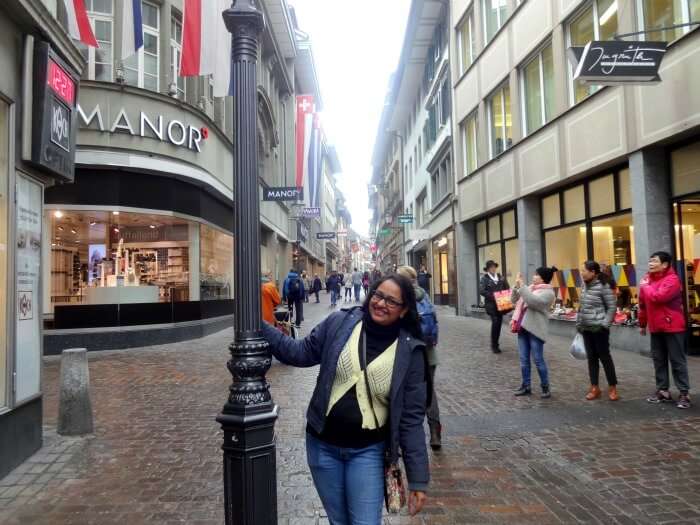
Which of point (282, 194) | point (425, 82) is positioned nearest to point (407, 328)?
point (282, 194)

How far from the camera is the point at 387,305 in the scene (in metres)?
2.59

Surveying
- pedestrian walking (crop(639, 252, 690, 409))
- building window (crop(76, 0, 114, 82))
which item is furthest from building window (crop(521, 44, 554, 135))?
building window (crop(76, 0, 114, 82))

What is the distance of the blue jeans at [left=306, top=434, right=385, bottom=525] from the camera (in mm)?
2516

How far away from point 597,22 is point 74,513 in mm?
13205

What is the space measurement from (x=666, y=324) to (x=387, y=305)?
214 inches

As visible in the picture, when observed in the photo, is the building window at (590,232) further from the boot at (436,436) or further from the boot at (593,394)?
the boot at (436,436)

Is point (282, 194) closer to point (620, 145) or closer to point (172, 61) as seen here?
point (172, 61)

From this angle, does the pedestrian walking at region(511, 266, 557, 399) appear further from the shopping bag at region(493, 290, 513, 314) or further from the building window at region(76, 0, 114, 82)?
the building window at region(76, 0, 114, 82)

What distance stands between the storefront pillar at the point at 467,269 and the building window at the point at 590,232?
6126 millimetres

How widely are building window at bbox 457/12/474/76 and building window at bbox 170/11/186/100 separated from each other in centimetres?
1097

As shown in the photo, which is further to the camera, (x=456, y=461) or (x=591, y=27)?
(x=591, y=27)

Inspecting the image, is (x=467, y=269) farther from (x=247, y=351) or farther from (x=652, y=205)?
(x=247, y=351)

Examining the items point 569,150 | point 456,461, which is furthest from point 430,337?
point 569,150

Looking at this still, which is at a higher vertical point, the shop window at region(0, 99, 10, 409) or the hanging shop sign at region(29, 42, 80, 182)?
the hanging shop sign at region(29, 42, 80, 182)
